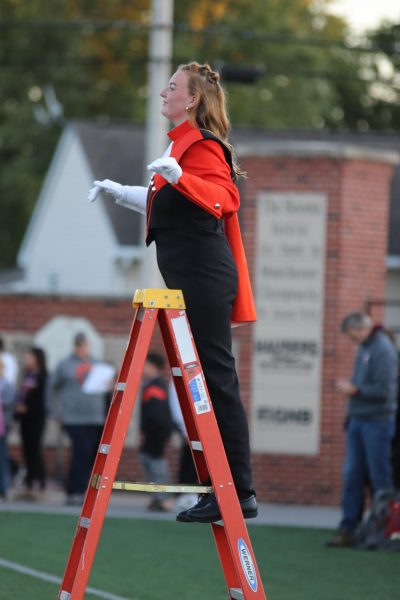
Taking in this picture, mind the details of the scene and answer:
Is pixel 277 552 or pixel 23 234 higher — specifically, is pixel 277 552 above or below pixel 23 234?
below

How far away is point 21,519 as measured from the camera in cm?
1309

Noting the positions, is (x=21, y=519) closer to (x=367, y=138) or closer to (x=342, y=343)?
(x=342, y=343)

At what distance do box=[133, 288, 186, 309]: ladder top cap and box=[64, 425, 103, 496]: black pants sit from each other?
9.63m

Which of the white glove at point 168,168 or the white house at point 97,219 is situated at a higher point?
the white house at point 97,219

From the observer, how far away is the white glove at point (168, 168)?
5453 mm

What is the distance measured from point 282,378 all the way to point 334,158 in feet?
9.09

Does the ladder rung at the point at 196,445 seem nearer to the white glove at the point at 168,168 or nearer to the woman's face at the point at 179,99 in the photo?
the white glove at the point at 168,168

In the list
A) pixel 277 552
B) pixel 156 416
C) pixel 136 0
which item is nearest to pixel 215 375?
pixel 277 552

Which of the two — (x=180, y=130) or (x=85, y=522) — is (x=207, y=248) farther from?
(x=85, y=522)

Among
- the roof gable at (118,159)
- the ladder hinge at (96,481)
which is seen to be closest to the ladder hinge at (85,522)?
the ladder hinge at (96,481)

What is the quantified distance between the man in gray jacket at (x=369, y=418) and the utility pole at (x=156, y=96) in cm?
652

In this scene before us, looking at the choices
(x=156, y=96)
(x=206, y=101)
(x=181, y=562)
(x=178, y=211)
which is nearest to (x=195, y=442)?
(x=178, y=211)

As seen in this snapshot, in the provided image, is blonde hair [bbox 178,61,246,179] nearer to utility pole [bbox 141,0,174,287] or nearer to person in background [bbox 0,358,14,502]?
person in background [bbox 0,358,14,502]

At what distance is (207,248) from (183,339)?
0.41 m
